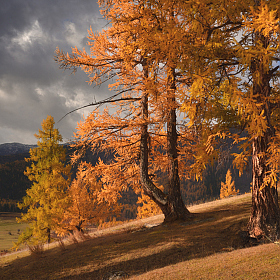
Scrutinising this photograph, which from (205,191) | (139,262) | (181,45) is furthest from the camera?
(205,191)

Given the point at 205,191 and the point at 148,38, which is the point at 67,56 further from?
the point at 205,191

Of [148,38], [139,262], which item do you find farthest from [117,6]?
[139,262]

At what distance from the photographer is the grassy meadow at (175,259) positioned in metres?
4.02

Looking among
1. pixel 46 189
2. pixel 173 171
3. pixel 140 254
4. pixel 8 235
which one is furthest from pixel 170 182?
pixel 8 235

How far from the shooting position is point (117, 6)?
1038 cm

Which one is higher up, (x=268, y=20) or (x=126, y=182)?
(x=268, y=20)

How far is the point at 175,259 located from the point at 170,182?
Result: 4.70 m

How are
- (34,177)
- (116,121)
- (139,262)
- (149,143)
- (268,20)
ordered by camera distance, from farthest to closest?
1. (34,177)
2. (149,143)
3. (116,121)
4. (139,262)
5. (268,20)

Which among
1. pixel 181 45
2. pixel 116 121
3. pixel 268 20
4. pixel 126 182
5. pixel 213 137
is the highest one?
pixel 181 45

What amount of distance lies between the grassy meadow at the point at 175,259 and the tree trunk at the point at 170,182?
3.96ft

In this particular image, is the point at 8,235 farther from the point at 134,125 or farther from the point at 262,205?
the point at 262,205

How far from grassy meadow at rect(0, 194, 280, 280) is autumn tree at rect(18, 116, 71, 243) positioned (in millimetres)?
8036

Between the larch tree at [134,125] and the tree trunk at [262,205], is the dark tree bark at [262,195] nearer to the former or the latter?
the tree trunk at [262,205]

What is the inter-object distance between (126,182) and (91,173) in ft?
5.73
